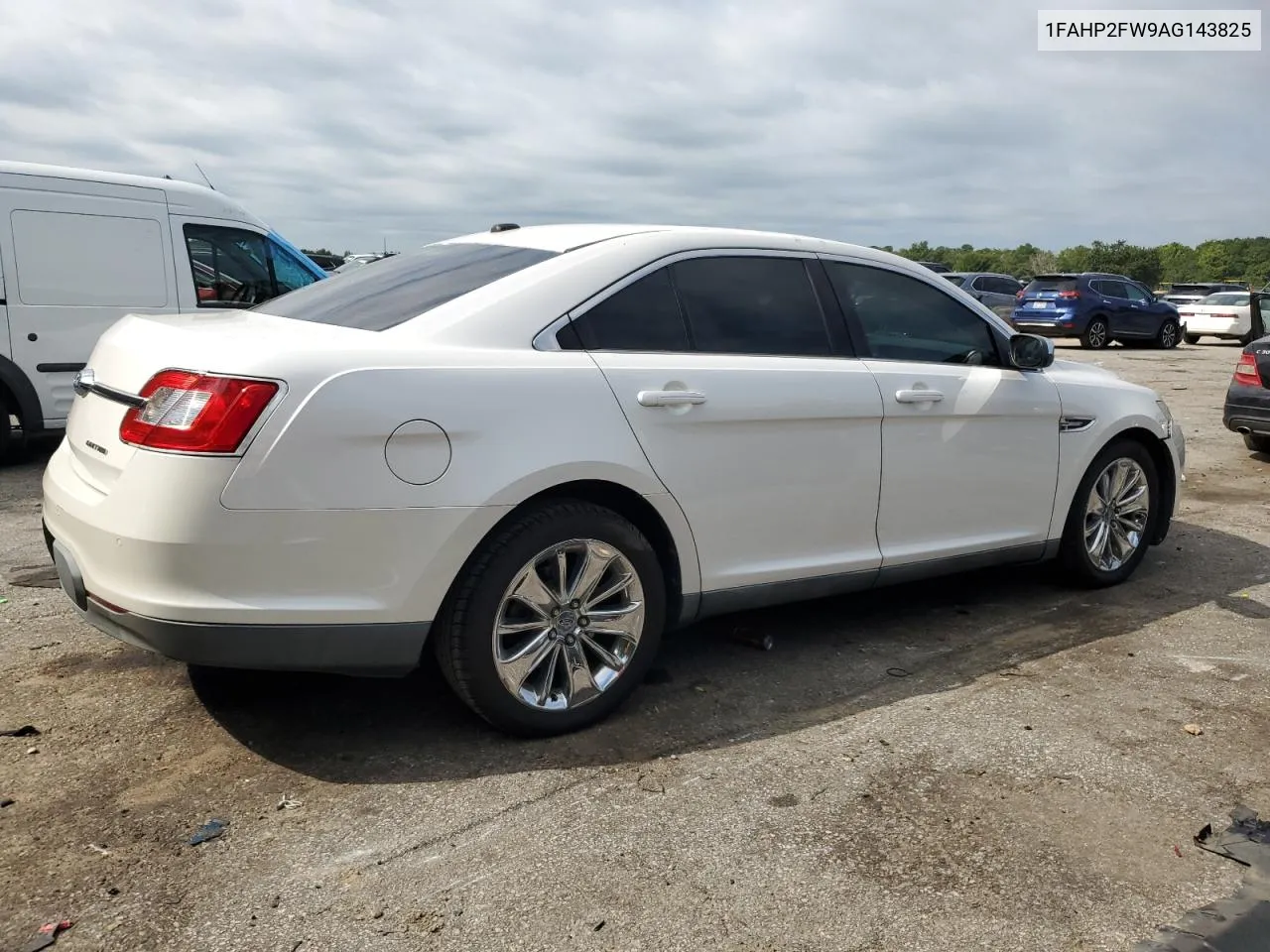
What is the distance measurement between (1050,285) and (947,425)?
21.5 m

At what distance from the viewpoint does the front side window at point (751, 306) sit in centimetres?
383

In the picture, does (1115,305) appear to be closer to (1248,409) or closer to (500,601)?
(1248,409)

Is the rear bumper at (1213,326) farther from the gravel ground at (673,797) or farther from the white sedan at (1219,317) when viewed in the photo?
the gravel ground at (673,797)

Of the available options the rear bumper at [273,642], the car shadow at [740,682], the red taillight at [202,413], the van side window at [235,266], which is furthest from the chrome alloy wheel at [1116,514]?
the van side window at [235,266]

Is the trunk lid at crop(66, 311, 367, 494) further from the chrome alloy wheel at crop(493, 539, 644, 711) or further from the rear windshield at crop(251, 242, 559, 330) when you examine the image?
the chrome alloy wheel at crop(493, 539, 644, 711)

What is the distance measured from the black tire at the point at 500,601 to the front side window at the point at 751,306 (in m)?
0.77

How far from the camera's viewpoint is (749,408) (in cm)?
374

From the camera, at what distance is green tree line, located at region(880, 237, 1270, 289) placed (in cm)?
8669

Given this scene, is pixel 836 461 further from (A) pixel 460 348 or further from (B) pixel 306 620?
(B) pixel 306 620

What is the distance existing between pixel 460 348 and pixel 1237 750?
279 cm

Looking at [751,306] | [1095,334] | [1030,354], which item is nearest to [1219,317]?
[1095,334]

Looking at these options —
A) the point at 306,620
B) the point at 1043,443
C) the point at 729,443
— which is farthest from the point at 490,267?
the point at 1043,443

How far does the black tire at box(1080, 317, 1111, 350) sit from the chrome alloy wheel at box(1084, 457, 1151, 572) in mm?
19950

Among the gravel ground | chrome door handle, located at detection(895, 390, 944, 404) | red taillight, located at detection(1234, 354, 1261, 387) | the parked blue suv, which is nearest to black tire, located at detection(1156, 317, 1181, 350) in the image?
the parked blue suv
